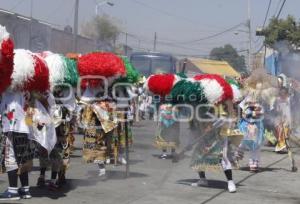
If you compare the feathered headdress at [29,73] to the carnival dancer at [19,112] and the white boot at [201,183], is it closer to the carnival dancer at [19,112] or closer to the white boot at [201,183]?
the carnival dancer at [19,112]

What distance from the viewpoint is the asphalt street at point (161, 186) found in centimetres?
809

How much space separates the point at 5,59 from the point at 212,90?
314 centimetres

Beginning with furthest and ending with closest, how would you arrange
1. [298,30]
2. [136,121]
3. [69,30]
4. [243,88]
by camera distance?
[69,30]
[298,30]
[136,121]
[243,88]

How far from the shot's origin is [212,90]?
8.66 metres

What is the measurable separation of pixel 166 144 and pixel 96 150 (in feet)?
12.0

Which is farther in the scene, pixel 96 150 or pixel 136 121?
pixel 136 121

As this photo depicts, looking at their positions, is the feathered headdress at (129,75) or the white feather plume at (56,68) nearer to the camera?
the white feather plume at (56,68)

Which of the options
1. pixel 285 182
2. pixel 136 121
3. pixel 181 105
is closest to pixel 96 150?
pixel 181 105

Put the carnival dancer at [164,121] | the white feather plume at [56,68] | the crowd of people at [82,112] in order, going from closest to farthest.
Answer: the crowd of people at [82,112] → the white feather plume at [56,68] → the carnival dancer at [164,121]

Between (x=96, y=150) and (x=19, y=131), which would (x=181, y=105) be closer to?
(x=96, y=150)

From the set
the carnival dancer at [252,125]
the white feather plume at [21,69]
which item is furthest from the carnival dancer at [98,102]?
the carnival dancer at [252,125]

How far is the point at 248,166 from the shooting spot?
11.7 m

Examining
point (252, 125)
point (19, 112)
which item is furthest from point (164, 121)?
point (19, 112)

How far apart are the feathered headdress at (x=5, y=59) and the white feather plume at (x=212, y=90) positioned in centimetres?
299
